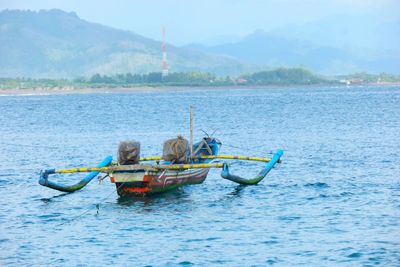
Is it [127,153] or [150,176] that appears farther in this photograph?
[127,153]

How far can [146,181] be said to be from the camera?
36.8 m

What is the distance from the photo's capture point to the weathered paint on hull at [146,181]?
119ft


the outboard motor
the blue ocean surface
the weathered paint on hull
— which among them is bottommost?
the blue ocean surface

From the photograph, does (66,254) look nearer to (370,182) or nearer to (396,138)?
(370,182)

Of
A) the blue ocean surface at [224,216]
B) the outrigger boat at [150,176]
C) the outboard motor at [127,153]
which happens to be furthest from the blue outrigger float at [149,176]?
the outboard motor at [127,153]

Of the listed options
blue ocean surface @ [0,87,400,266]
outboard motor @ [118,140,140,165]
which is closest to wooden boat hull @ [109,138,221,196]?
blue ocean surface @ [0,87,400,266]

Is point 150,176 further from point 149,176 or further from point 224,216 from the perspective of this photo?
point 224,216

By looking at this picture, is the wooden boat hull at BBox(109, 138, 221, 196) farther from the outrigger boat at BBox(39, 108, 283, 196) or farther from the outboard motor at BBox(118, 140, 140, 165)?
the outboard motor at BBox(118, 140, 140, 165)

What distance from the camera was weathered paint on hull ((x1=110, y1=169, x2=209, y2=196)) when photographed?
36.3 metres

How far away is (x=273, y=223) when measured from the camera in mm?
32438

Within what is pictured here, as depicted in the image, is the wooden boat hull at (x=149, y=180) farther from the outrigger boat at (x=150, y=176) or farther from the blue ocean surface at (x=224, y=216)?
the blue ocean surface at (x=224, y=216)

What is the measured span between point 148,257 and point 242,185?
45.9 feet

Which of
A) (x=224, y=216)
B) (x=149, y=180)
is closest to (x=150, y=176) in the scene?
(x=149, y=180)

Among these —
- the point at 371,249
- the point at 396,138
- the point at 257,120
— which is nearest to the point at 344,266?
the point at 371,249
